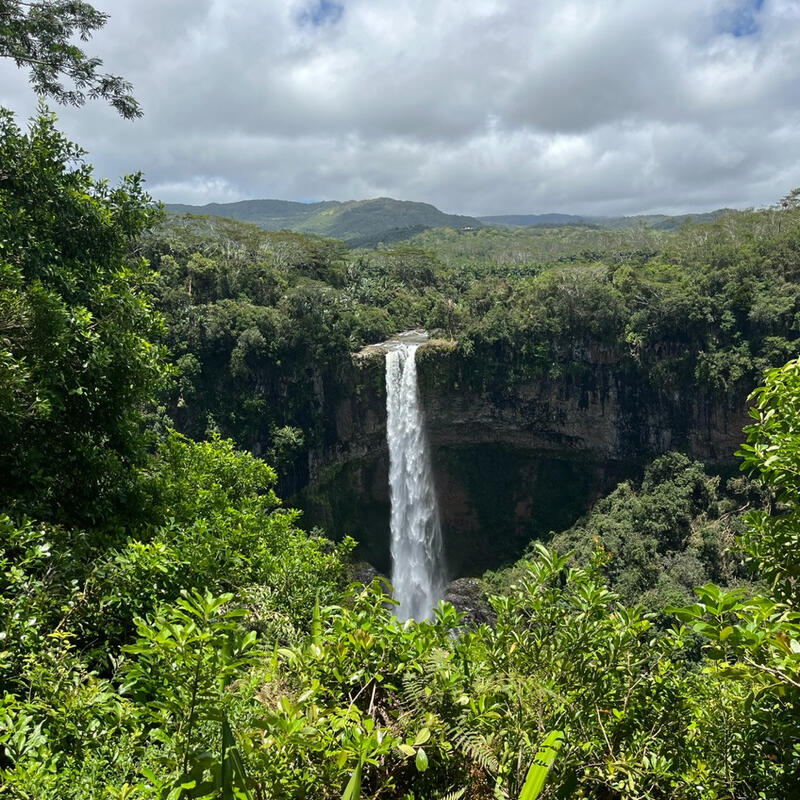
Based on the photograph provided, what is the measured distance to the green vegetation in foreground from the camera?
1.73 meters

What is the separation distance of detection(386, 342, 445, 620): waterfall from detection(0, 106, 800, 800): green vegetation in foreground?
24510 mm

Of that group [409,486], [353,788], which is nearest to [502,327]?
[409,486]

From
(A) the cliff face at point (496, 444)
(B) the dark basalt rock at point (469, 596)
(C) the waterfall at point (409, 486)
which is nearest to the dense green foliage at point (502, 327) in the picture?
(A) the cliff face at point (496, 444)

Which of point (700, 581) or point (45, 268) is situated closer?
point (45, 268)

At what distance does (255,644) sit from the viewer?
2.31 m

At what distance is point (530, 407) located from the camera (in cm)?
3269

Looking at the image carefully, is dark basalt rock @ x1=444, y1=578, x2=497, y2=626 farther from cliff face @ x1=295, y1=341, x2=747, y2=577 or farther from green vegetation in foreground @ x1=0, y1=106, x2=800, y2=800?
green vegetation in foreground @ x1=0, y1=106, x2=800, y2=800

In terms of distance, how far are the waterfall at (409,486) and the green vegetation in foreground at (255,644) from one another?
24510 mm

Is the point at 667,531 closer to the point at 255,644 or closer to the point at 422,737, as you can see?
the point at 255,644

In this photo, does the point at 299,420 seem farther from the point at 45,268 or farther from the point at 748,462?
the point at 748,462

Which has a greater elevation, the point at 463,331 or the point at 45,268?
the point at 45,268

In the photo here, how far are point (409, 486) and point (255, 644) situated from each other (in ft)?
94.3

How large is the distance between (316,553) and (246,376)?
24889mm

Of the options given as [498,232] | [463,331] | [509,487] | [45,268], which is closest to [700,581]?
[509,487]
